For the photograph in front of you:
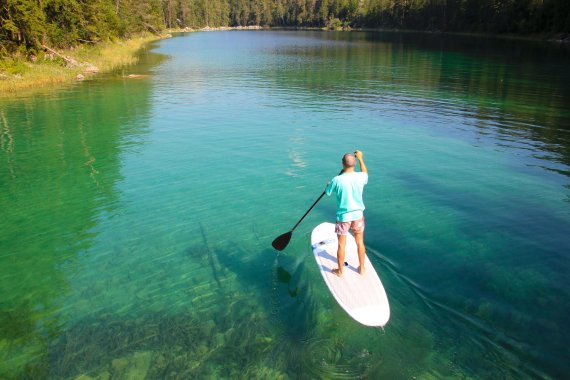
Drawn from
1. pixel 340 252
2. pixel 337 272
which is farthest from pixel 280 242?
pixel 340 252

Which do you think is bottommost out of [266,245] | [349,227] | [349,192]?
[266,245]

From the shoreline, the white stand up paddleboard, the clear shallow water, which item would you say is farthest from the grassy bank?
the white stand up paddleboard

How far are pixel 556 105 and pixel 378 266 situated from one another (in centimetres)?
2558

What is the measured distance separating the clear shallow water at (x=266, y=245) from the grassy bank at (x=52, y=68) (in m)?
12.4

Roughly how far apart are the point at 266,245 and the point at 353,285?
3281 millimetres

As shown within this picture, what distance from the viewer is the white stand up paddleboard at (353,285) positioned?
7108 millimetres

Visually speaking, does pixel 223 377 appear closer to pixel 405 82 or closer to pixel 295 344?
pixel 295 344

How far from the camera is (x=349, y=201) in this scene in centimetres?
790

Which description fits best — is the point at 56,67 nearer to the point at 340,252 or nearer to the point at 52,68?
the point at 52,68

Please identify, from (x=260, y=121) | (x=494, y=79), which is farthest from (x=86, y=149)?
(x=494, y=79)

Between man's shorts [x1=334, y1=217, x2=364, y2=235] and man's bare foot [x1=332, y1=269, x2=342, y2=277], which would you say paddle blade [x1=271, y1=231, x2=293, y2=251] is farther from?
man's shorts [x1=334, y1=217, x2=364, y2=235]

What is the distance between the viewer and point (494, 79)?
38188 millimetres

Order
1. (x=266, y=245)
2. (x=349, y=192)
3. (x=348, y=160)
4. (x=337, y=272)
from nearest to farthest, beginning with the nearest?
(x=348, y=160) < (x=349, y=192) < (x=337, y=272) < (x=266, y=245)

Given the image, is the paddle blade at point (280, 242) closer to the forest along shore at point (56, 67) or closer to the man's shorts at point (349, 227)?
the man's shorts at point (349, 227)
